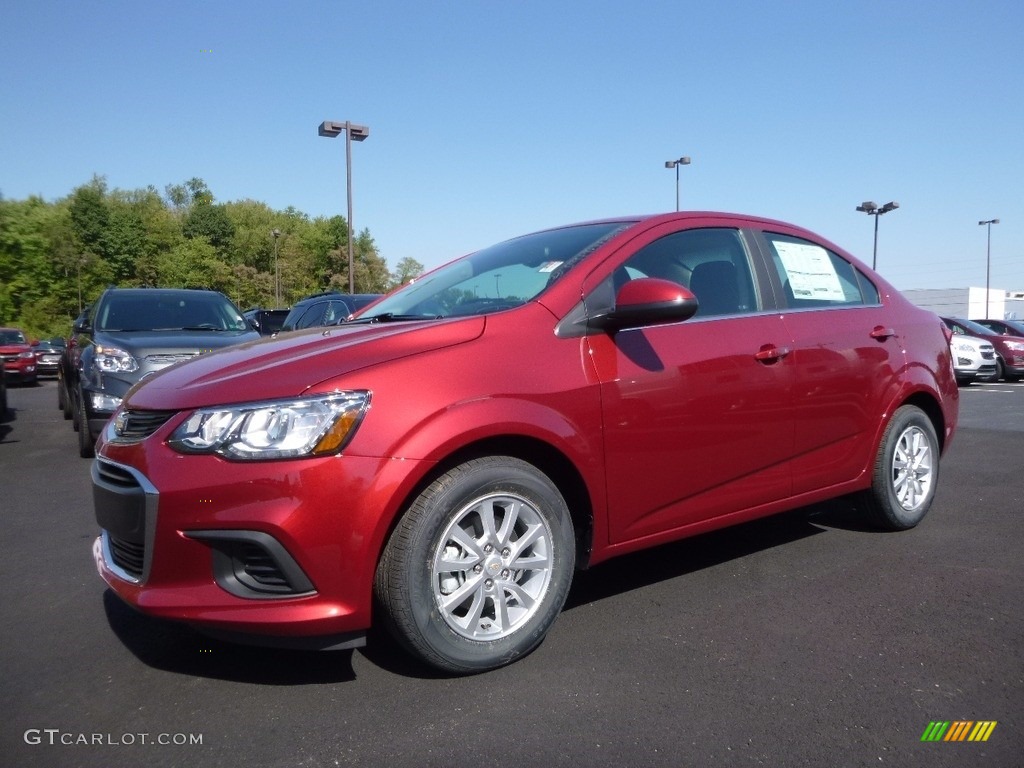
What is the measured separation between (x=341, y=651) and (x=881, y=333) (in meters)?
3.11

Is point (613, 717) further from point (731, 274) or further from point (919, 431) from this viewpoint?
point (919, 431)

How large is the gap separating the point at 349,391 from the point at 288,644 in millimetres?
799

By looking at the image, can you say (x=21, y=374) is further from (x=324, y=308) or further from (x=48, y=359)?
(x=324, y=308)

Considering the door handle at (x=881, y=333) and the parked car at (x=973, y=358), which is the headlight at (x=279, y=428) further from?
the parked car at (x=973, y=358)

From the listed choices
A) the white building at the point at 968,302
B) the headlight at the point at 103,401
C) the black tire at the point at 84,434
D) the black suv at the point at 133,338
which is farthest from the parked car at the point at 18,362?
the white building at the point at 968,302

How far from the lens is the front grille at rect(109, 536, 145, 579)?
8.95 feet

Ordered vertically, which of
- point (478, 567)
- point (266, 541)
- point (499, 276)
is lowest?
point (478, 567)

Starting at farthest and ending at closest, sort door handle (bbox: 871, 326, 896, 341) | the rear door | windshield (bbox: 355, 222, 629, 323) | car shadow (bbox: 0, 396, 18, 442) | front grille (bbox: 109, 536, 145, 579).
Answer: car shadow (bbox: 0, 396, 18, 442)
door handle (bbox: 871, 326, 896, 341)
the rear door
windshield (bbox: 355, 222, 629, 323)
front grille (bbox: 109, 536, 145, 579)

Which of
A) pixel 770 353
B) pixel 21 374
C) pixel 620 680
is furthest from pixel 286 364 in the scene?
pixel 21 374

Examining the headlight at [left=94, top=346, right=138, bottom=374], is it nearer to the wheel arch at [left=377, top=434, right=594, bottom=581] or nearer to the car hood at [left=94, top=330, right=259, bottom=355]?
the car hood at [left=94, top=330, right=259, bottom=355]

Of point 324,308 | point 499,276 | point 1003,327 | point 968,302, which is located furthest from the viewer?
point 968,302

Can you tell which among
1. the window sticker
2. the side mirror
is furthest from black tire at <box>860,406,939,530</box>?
the side mirror

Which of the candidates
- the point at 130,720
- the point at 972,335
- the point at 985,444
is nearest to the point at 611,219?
the point at 130,720

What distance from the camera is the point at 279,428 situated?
2568mm
